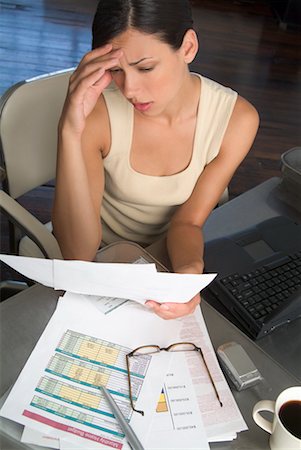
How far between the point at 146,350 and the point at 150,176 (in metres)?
0.53

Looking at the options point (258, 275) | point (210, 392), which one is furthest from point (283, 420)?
point (258, 275)

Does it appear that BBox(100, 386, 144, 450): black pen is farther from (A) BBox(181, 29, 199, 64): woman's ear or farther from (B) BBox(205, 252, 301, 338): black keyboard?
A: (A) BBox(181, 29, 199, 64): woman's ear

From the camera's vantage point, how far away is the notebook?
1066 millimetres

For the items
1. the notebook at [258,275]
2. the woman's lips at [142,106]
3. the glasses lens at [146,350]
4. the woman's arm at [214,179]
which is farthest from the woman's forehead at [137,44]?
the glasses lens at [146,350]

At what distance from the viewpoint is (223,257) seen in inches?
48.1

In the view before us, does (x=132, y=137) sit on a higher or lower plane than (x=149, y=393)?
higher

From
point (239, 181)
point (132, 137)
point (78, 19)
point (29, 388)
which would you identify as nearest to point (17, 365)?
point (29, 388)

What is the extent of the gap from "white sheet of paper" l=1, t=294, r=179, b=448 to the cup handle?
0.16 meters

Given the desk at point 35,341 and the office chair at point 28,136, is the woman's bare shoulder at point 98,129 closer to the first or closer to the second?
the office chair at point 28,136

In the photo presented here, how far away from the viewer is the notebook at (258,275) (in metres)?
1.07

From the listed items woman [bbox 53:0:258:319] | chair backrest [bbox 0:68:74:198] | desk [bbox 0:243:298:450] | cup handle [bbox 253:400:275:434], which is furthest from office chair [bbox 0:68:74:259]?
cup handle [bbox 253:400:275:434]

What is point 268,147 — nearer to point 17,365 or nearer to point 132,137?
point 132,137

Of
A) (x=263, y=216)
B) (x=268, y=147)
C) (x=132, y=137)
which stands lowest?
(x=268, y=147)

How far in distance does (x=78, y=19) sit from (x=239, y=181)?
2329mm
